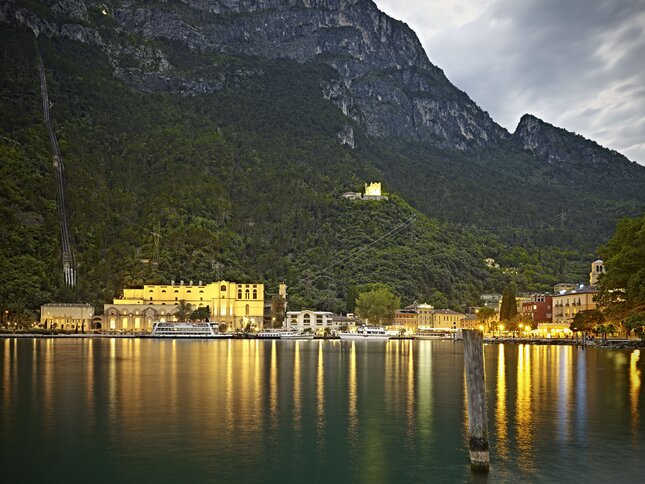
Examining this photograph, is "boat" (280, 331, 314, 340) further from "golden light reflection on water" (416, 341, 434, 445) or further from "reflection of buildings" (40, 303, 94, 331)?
"golden light reflection on water" (416, 341, 434, 445)

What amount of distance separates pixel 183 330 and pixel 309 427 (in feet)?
416

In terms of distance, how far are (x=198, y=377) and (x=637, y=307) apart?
161ft

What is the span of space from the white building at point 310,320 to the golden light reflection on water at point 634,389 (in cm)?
9955

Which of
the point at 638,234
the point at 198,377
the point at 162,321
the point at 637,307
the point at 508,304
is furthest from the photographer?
the point at 162,321

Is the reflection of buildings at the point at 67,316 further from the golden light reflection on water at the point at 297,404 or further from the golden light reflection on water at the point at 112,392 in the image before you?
the golden light reflection on water at the point at 297,404

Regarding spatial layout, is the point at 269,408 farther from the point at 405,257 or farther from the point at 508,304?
the point at 405,257

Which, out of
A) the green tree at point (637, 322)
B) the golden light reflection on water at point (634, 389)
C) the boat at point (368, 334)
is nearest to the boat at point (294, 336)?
the boat at point (368, 334)

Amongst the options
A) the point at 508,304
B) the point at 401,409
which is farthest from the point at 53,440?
the point at 508,304

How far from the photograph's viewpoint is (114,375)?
197 ft

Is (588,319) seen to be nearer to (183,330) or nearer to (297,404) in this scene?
(297,404)

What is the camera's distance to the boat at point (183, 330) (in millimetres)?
156750

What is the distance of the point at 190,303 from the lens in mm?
173750

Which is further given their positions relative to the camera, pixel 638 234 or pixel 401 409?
pixel 638 234

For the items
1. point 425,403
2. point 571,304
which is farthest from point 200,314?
point 425,403
